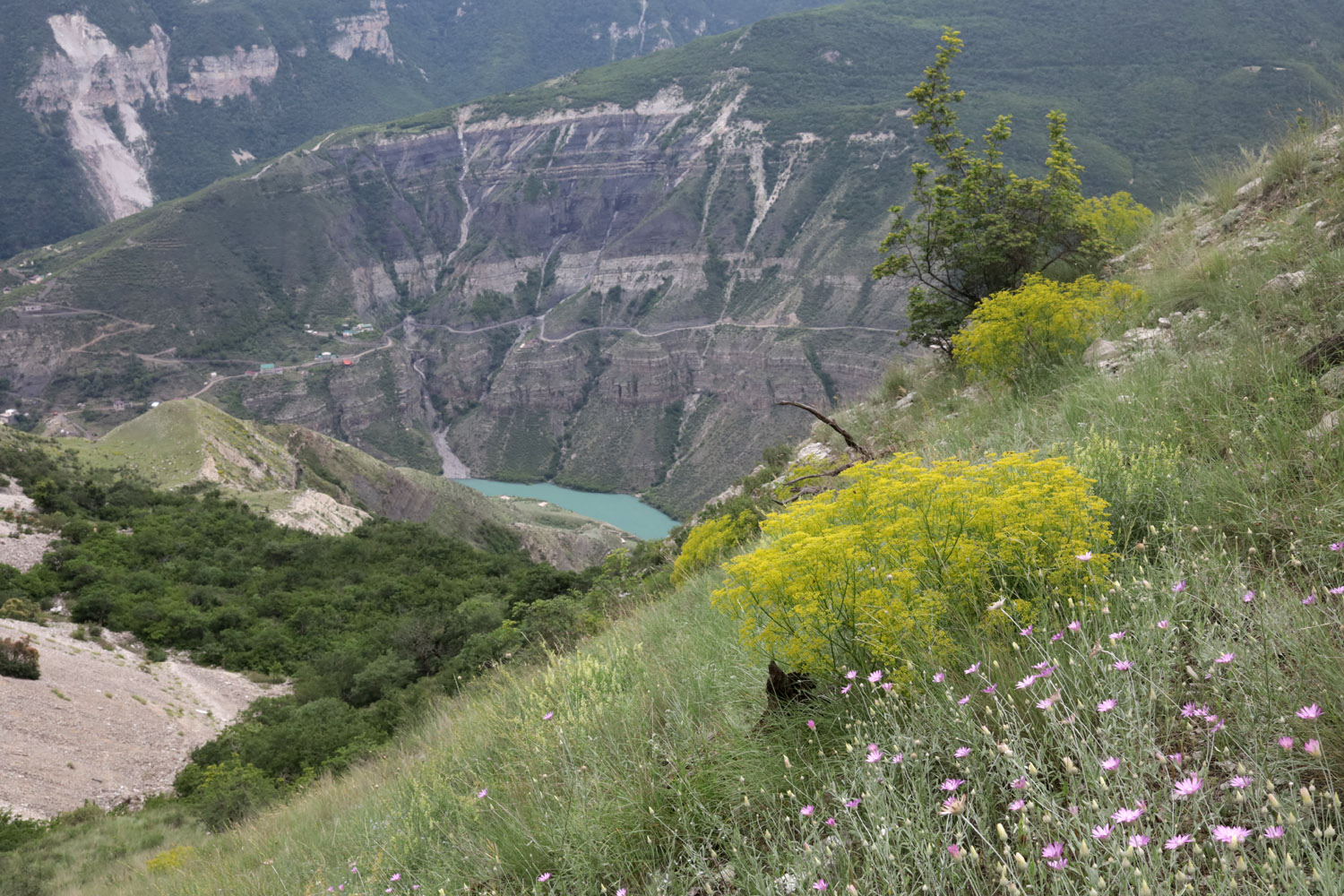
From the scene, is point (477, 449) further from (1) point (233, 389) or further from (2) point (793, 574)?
(2) point (793, 574)

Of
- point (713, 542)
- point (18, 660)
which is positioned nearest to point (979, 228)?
point (713, 542)

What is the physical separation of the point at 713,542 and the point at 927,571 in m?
7.62

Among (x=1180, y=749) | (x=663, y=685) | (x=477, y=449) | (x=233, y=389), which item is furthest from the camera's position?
(x=477, y=449)

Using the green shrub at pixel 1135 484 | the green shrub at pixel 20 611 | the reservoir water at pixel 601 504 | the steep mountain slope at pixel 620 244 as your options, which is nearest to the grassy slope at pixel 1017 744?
the green shrub at pixel 1135 484

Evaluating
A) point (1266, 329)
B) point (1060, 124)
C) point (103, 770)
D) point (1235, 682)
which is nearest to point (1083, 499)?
point (1235, 682)

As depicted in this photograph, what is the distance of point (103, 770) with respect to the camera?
17.1 metres

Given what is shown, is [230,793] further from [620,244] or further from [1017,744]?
[620,244]

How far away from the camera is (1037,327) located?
9055 mm

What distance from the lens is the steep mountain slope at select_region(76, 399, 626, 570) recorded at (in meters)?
42.6

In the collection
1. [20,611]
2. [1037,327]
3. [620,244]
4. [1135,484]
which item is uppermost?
[1135,484]

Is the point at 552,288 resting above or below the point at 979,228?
below

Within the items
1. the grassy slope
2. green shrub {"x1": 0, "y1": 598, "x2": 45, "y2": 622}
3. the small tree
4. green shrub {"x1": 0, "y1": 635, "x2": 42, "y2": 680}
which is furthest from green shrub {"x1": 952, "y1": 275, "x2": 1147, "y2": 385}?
green shrub {"x1": 0, "y1": 598, "x2": 45, "y2": 622}

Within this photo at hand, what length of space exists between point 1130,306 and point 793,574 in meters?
7.53

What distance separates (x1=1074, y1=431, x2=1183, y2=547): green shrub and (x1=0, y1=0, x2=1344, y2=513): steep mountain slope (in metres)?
83.9
